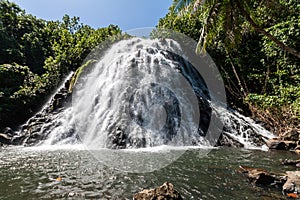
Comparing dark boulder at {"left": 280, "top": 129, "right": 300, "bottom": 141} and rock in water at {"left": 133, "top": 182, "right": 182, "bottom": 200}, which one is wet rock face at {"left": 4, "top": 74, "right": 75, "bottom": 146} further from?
dark boulder at {"left": 280, "top": 129, "right": 300, "bottom": 141}

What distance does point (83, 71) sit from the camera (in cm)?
2097

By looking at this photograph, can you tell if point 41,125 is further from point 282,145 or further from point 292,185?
point 282,145

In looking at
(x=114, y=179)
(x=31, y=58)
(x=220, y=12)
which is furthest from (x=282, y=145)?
(x=31, y=58)

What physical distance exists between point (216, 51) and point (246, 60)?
136 inches

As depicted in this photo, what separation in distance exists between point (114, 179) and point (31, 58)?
32651 millimetres

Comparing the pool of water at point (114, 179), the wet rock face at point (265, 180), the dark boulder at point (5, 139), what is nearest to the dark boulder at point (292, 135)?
the pool of water at point (114, 179)

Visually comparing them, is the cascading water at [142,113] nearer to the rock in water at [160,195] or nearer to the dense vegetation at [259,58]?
the dense vegetation at [259,58]

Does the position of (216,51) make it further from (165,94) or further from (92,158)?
(92,158)

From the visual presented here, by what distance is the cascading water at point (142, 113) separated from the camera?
1332 cm

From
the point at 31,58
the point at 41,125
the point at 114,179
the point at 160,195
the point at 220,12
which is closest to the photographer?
the point at 160,195

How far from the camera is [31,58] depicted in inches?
1300

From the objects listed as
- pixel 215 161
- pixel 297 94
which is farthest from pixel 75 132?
pixel 297 94

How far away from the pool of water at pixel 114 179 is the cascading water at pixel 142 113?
4.20m

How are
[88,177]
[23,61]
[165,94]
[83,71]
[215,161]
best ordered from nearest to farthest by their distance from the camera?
1. [88,177]
2. [215,161]
3. [165,94]
4. [83,71]
5. [23,61]
